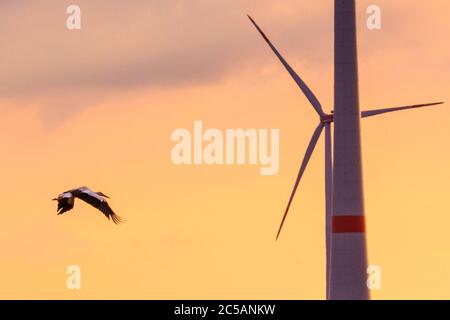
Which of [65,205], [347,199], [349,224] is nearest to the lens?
[65,205]

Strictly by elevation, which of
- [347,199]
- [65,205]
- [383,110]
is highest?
[383,110]

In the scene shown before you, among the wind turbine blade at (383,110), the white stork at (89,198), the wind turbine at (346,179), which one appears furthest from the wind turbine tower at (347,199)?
the white stork at (89,198)

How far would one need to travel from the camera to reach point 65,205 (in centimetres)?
11912

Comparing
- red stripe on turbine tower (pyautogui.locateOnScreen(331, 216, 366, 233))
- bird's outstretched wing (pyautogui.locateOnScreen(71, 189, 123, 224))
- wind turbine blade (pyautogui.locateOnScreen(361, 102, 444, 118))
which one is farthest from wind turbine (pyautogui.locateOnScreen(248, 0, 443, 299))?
bird's outstretched wing (pyautogui.locateOnScreen(71, 189, 123, 224))

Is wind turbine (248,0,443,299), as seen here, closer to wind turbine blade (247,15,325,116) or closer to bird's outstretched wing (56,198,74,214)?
wind turbine blade (247,15,325,116)

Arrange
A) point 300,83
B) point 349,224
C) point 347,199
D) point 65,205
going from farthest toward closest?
1. point 300,83
2. point 347,199
3. point 349,224
4. point 65,205

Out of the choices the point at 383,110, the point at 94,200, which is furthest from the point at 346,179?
the point at 94,200

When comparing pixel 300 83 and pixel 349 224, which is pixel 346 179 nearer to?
pixel 349 224

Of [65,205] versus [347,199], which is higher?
[347,199]

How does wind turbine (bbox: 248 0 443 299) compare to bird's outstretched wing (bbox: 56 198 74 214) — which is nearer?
bird's outstretched wing (bbox: 56 198 74 214)

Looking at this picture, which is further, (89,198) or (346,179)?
(346,179)

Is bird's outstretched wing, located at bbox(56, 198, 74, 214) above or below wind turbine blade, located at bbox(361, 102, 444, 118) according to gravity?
below

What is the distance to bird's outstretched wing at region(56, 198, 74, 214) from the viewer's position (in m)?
119
